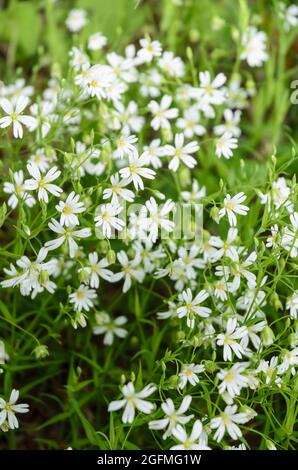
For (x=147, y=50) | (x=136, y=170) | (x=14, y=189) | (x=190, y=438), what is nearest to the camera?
(x=190, y=438)

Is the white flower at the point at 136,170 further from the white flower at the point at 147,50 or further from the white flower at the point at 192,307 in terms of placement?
the white flower at the point at 147,50

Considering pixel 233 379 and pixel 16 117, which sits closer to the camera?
pixel 233 379

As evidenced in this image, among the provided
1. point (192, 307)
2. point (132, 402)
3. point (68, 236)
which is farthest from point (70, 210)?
point (132, 402)

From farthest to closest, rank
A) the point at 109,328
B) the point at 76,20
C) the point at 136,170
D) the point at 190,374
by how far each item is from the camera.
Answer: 1. the point at 76,20
2. the point at 109,328
3. the point at 136,170
4. the point at 190,374

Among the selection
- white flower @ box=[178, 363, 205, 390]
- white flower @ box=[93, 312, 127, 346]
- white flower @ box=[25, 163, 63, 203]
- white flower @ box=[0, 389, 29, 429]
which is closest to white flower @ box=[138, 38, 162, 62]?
white flower @ box=[25, 163, 63, 203]

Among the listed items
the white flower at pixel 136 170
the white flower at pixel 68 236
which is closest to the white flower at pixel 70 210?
the white flower at pixel 68 236

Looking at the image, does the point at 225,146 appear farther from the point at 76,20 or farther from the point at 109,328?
the point at 76,20

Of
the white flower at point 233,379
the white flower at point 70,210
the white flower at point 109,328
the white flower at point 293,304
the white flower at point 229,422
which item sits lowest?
the white flower at point 109,328
